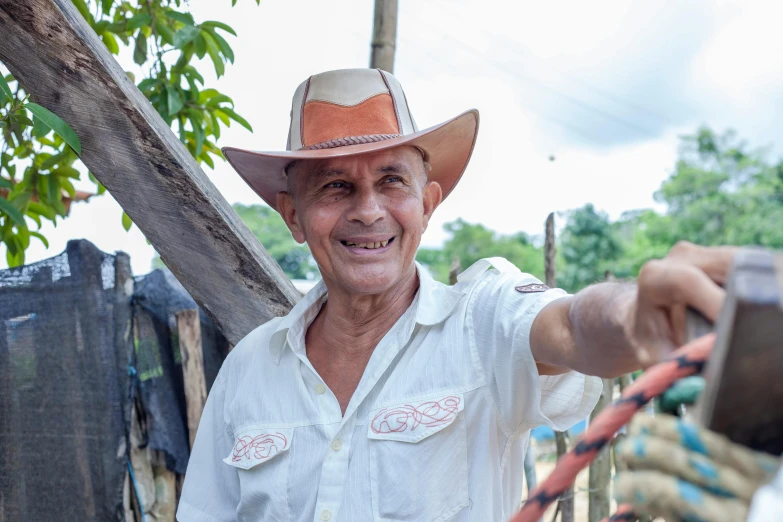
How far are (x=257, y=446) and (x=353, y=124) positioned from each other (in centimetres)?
85

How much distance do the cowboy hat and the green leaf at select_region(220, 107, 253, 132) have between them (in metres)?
0.53

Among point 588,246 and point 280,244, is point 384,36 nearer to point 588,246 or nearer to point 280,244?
point 588,246

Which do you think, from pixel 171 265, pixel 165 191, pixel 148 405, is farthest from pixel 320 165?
pixel 148 405

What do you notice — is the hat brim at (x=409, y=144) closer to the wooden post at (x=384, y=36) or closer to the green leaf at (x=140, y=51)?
A: the green leaf at (x=140, y=51)

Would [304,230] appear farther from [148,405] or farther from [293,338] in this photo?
[148,405]

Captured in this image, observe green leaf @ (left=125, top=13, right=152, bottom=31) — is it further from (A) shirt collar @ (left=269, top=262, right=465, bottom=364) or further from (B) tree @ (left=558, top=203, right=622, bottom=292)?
(B) tree @ (left=558, top=203, right=622, bottom=292)

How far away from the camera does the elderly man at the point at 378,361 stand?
1.53 meters

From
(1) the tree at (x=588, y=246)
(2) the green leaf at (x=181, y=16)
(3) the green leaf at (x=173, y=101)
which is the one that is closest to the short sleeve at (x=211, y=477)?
(3) the green leaf at (x=173, y=101)

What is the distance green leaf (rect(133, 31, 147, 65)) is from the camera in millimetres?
2666

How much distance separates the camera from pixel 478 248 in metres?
48.5

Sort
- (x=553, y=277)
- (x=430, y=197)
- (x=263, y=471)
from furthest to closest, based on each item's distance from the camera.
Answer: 1. (x=553, y=277)
2. (x=430, y=197)
3. (x=263, y=471)

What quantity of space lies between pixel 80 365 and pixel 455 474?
5.07ft

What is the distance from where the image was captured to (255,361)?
1.92 meters

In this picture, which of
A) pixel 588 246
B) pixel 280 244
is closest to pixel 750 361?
pixel 588 246
